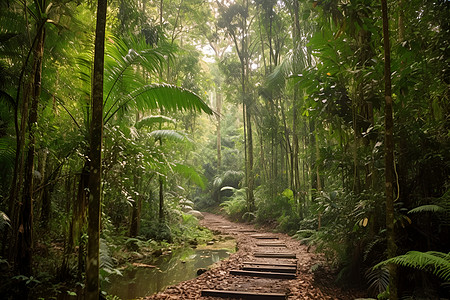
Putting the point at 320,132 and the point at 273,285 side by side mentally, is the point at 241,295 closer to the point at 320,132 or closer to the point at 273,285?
the point at 273,285

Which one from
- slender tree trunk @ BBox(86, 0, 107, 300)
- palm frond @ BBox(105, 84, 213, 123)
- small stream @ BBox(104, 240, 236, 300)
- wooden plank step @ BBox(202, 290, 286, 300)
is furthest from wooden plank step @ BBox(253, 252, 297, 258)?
slender tree trunk @ BBox(86, 0, 107, 300)

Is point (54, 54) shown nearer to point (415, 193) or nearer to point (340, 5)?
point (340, 5)

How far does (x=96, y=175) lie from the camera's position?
244 centimetres

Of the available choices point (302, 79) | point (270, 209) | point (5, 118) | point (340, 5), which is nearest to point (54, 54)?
point (5, 118)

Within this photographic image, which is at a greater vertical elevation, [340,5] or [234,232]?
[340,5]

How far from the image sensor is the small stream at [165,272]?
4.33 meters

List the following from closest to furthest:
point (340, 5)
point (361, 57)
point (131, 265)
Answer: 1. point (340, 5)
2. point (361, 57)
3. point (131, 265)

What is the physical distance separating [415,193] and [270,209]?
8204 millimetres

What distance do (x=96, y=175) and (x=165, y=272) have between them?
3723 mm

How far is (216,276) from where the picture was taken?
438 centimetres

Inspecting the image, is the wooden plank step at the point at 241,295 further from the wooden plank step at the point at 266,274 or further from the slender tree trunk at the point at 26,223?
the slender tree trunk at the point at 26,223

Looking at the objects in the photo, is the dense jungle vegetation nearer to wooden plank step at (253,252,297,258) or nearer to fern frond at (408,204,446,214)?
fern frond at (408,204,446,214)

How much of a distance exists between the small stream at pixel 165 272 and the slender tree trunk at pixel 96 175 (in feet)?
6.42

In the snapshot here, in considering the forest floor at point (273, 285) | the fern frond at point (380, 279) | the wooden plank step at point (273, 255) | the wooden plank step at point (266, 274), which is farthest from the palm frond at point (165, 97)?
the wooden plank step at point (273, 255)
